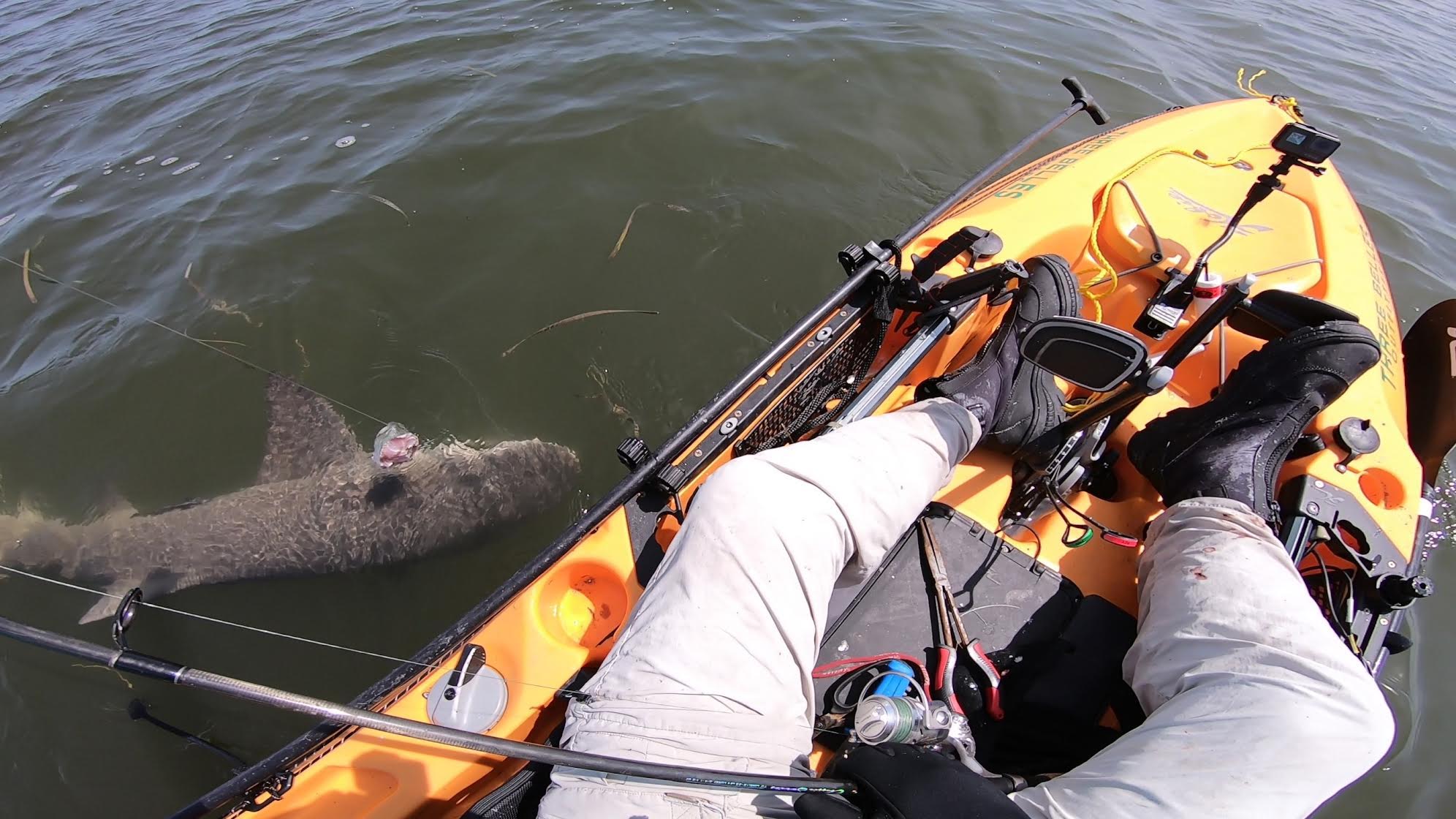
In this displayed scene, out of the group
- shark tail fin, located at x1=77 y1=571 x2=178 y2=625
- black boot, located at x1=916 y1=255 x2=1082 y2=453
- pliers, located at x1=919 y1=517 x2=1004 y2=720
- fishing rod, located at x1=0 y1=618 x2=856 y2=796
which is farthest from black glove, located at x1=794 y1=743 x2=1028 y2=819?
shark tail fin, located at x1=77 y1=571 x2=178 y2=625

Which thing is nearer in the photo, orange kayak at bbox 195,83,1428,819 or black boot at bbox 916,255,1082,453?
orange kayak at bbox 195,83,1428,819

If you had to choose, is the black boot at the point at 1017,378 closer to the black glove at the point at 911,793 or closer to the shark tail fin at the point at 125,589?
the black glove at the point at 911,793

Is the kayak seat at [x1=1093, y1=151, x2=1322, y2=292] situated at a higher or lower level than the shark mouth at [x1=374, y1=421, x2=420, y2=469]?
higher

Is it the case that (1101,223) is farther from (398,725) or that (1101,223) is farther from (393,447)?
(393,447)

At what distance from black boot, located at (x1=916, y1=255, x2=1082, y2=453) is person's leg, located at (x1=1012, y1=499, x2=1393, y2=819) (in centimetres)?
91

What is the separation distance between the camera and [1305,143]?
8.87 feet

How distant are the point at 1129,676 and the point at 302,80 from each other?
913 cm

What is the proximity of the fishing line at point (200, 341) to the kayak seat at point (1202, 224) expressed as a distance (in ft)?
15.6

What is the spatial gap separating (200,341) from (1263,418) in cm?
637

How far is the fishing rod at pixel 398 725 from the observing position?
1393 mm

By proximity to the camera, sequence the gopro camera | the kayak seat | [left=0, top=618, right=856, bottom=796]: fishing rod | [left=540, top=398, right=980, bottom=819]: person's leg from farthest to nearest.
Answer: the kayak seat
the gopro camera
[left=540, top=398, right=980, bottom=819]: person's leg
[left=0, top=618, right=856, bottom=796]: fishing rod

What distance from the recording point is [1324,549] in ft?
8.70

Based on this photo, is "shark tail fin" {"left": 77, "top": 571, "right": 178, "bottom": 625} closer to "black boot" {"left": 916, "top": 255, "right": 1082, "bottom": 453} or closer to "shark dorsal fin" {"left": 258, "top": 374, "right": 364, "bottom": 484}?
"shark dorsal fin" {"left": 258, "top": 374, "right": 364, "bottom": 484}

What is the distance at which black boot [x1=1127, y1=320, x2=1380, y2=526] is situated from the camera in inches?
98.0
